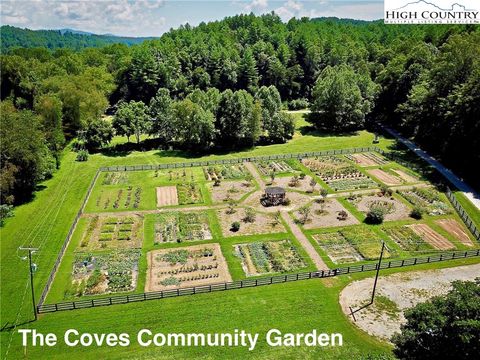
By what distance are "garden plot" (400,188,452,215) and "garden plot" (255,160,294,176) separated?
58.3ft

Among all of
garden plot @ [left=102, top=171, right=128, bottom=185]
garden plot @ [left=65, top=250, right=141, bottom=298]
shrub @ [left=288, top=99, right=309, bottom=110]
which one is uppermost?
shrub @ [left=288, top=99, right=309, bottom=110]

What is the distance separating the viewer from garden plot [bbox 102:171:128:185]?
60.1m

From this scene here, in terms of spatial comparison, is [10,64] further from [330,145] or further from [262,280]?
[262,280]

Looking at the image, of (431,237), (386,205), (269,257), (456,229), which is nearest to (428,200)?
(386,205)

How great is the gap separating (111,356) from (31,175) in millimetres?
34593

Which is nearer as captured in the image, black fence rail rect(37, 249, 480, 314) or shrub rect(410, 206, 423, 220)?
black fence rail rect(37, 249, 480, 314)

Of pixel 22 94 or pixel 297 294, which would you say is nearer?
pixel 297 294

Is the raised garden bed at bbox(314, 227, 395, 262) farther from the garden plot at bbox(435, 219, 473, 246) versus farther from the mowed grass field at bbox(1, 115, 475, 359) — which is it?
the garden plot at bbox(435, 219, 473, 246)

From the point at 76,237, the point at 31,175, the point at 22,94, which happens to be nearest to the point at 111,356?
the point at 76,237

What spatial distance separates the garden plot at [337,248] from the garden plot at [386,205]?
787 cm

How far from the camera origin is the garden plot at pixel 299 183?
2220 inches

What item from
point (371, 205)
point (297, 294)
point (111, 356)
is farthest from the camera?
point (371, 205)

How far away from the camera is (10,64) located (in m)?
80.4

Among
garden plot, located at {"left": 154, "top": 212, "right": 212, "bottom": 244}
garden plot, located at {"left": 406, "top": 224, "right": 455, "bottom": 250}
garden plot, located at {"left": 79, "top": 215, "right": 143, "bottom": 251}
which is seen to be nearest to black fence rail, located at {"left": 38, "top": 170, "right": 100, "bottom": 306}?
garden plot, located at {"left": 79, "top": 215, "right": 143, "bottom": 251}
